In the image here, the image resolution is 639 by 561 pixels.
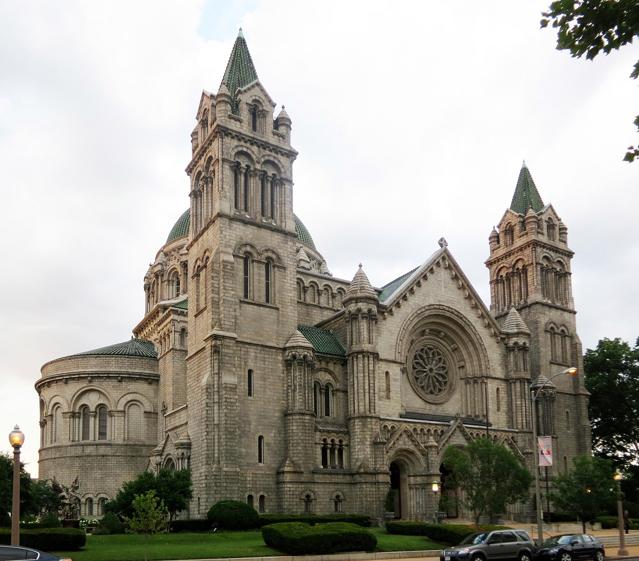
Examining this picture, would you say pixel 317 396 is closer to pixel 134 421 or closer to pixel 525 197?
pixel 134 421

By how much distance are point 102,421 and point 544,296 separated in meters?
38.1

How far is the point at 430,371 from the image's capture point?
6291 centimetres

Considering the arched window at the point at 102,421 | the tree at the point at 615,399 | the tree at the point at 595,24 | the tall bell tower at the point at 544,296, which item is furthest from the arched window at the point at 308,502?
the tree at the point at 595,24

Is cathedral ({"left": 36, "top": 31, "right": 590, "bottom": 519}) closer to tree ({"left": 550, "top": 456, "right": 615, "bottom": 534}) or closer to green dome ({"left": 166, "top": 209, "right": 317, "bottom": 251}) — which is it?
tree ({"left": 550, "top": 456, "right": 615, "bottom": 534})

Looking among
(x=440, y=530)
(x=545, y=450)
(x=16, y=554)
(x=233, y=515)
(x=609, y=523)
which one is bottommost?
(x=609, y=523)

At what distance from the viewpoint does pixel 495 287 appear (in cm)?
7619

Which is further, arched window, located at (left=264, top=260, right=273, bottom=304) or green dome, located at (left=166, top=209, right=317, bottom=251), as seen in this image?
green dome, located at (left=166, top=209, right=317, bottom=251)

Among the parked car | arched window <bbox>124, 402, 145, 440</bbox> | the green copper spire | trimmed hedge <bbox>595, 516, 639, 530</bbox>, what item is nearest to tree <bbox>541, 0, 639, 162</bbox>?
the parked car

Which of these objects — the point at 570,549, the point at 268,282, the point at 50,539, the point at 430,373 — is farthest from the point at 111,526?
the point at 430,373

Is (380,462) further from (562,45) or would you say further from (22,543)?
(562,45)

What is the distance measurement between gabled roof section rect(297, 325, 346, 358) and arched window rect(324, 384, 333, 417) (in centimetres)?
230

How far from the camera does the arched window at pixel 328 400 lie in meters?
56.9

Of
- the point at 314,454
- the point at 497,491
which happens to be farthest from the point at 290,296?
the point at 497,491

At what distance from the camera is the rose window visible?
204ft
